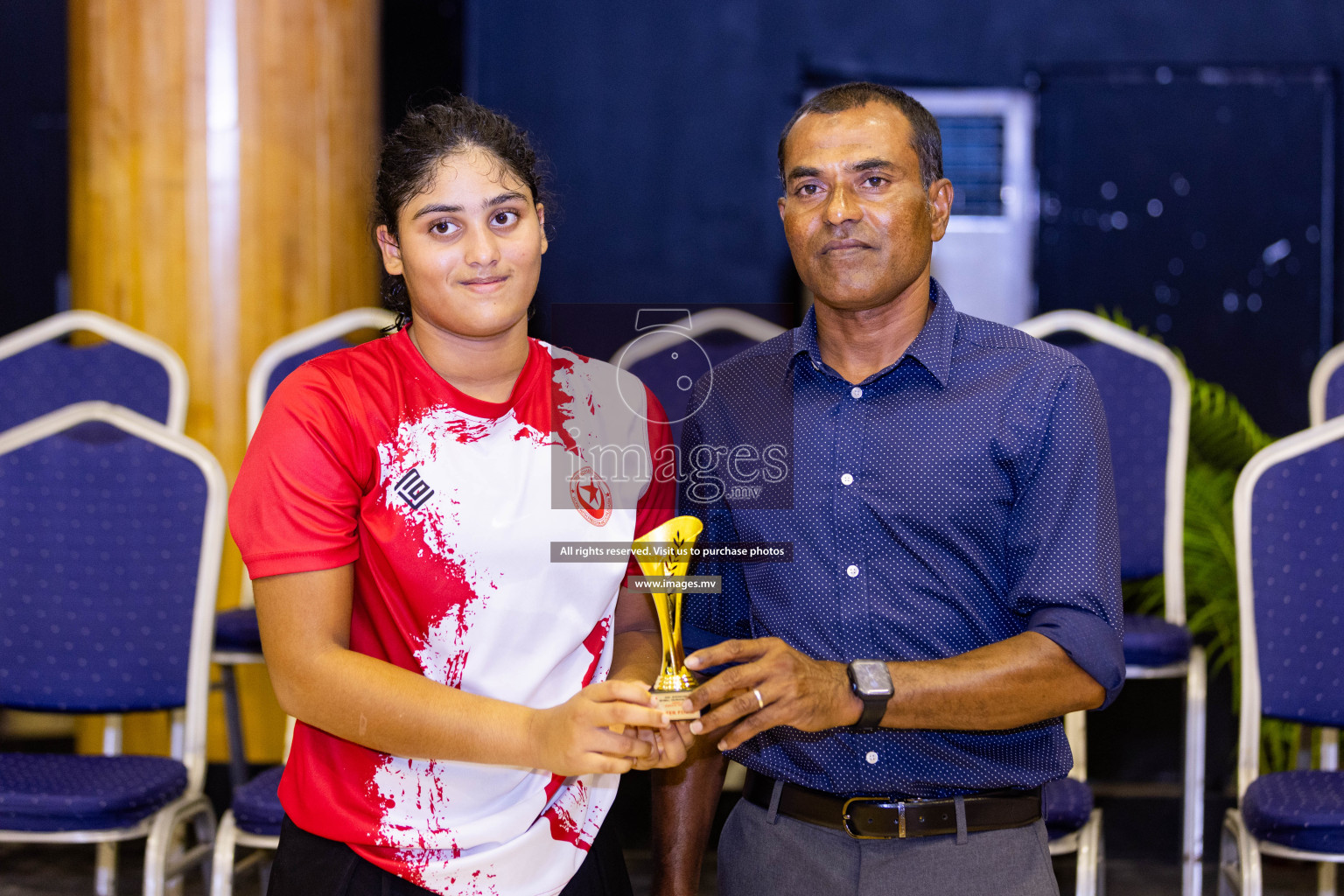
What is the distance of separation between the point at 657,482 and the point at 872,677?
0.33 metres

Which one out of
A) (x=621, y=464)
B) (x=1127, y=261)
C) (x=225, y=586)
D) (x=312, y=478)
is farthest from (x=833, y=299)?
(x=1127, y=261)

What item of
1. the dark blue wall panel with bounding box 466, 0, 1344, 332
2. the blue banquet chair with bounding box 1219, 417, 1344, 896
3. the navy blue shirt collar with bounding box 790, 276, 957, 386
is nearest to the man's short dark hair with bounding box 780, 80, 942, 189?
the navy blue shirt collar with bounding box 790, 276, 957, 386

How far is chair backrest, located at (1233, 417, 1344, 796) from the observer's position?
207 centimetres

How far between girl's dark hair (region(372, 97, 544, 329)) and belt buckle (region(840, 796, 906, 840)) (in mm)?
834

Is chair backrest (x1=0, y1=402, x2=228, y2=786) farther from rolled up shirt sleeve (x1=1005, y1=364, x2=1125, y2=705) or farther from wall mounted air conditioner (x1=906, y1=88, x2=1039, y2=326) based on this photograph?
wall mounted air conditioner (x1=906, y1=88, x2=1039, y2=326)

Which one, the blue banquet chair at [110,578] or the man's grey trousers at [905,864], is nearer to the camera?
the man's grey trousers at [905,864]

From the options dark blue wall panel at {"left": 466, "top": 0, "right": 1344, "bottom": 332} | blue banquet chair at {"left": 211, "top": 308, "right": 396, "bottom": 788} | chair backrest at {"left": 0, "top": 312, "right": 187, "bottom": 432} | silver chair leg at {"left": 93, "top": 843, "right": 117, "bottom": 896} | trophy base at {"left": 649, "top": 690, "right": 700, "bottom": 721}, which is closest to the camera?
trophy base at {"left": 649, "top": 690, "right": 700, "bottom": 721}

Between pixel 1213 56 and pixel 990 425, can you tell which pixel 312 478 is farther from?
pixel 1213 56

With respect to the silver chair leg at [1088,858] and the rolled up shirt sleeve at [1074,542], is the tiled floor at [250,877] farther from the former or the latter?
the rolled up shirt sleeve at [1074,542]

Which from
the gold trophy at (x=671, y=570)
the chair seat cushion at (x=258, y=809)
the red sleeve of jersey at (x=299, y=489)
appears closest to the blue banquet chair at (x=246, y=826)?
the chair seat cushion at (x=258, y=809)

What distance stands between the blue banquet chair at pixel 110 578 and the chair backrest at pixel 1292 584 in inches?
74.2

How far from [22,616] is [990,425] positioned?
179 cm

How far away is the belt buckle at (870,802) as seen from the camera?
1.46 meters

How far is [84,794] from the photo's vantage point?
197 centimetres
